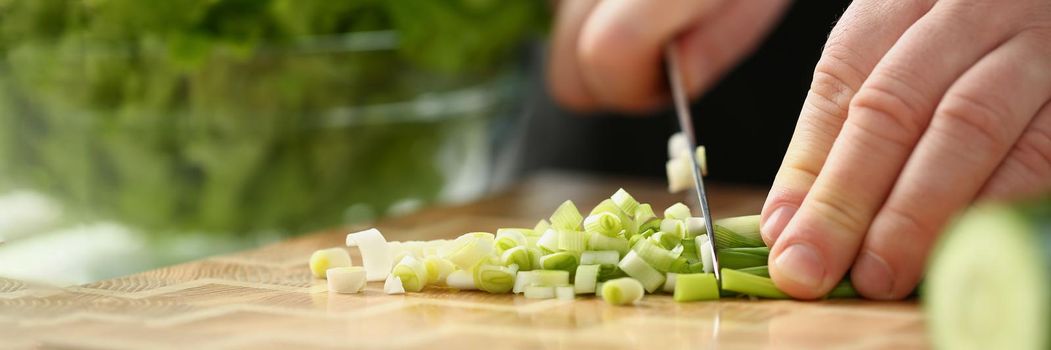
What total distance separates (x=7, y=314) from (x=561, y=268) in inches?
20.4

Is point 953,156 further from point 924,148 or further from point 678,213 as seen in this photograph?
point 678,213

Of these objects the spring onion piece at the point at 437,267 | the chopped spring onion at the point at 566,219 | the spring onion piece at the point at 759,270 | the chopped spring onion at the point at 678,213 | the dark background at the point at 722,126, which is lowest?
the spring onion piece at the point at 759,270

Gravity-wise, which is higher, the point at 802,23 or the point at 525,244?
the point at 802,23

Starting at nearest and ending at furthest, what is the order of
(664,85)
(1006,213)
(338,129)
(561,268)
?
(1006,213)
(561,268)
(338,129)
(664,85)

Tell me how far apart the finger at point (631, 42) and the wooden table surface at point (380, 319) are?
0.71 meters

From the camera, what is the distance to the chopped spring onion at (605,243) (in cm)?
121

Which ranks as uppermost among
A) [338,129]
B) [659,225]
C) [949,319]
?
[338,129]

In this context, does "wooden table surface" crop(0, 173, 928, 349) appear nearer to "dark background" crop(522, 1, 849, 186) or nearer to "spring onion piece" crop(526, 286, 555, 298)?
"spring onion piece" crop(526, 286, 555, 298)

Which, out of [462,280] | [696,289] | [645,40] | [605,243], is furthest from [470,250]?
[645,40]

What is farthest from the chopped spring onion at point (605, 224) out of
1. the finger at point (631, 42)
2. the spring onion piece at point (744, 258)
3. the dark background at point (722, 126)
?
the finger at point (631, 42)

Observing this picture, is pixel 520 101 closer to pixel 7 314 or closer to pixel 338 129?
pixel 338 129

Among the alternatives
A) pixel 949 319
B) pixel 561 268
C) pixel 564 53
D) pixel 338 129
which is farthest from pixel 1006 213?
pixel 564 53

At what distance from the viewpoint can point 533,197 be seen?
2.09m

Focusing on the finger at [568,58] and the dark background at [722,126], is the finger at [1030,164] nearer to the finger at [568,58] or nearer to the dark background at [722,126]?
the dark background at [722,126]
